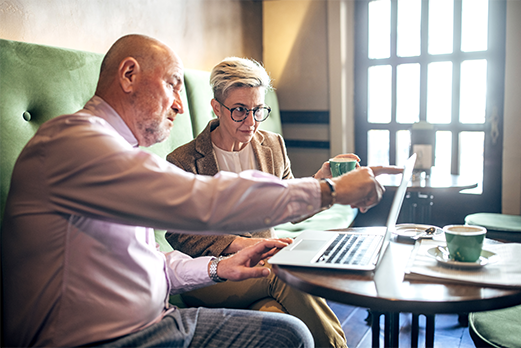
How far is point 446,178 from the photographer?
2.78 m

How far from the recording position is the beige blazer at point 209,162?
5.44 ft

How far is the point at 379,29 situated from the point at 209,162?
260cm

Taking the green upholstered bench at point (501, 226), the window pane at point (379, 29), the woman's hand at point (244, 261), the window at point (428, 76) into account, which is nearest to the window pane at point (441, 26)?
the window at point (428, 76)

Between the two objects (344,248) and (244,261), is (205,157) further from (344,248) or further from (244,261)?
(344,248)

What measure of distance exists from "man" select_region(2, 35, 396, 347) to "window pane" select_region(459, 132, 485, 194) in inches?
110

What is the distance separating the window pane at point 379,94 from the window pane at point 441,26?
0.41m

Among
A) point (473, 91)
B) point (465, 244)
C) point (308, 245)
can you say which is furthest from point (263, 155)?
point (473, 91)

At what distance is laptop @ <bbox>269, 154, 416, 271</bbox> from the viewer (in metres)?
1.04

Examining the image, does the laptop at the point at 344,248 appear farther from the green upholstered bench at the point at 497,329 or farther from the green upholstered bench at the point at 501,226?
the green upholstered bench at the point at 501,226

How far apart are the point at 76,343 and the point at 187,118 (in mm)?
1788

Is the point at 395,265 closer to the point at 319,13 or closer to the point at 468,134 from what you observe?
the point at 468,134

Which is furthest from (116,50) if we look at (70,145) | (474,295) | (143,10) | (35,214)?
(143,10)

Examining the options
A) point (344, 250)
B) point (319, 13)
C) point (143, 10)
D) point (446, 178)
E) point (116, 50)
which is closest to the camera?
point (116, 50)

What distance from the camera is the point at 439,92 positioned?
137 inches
